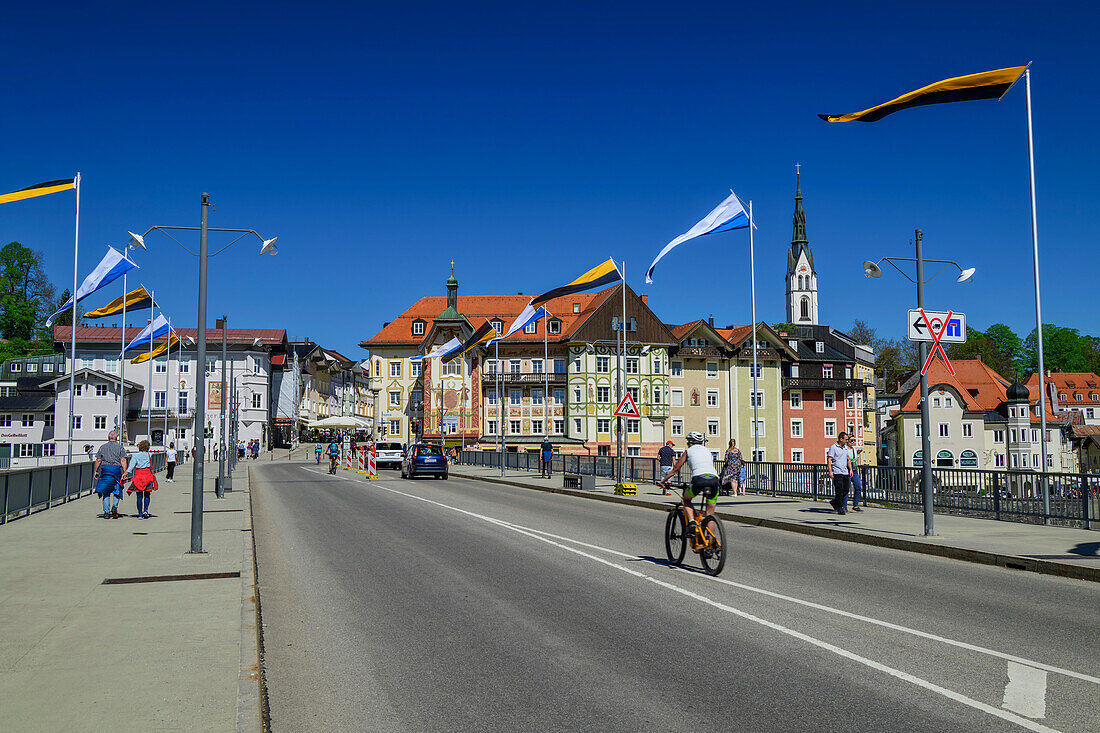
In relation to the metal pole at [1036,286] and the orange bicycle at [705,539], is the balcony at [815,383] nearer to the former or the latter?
the metal pole at [1036,286]

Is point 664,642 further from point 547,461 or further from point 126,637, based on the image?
point 547,461

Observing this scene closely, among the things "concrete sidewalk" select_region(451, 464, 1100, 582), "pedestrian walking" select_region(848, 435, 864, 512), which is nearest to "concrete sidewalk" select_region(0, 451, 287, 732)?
"concrete sidewalk" select_region(451, 464, 1100, 582)

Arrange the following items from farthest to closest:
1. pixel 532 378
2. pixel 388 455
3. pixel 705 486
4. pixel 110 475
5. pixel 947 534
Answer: pixel 532 378 < pixel 388 455 < pixel 110 475 < pixel 947 534 < pixel 705 486

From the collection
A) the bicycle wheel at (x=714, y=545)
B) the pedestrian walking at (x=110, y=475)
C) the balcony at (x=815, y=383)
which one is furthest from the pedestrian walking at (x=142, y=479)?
the balcony at (x=815, y=383)

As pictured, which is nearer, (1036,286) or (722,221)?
(1036,286)

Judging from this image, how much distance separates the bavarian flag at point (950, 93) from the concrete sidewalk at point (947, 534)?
30.6ft

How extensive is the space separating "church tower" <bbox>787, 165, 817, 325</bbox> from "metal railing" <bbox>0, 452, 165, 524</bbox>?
13288 centimetres

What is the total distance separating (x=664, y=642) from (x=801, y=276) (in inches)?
5869

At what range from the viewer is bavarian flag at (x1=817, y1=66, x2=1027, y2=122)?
2066 centimetres

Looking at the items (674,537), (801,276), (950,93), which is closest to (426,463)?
(950,93)

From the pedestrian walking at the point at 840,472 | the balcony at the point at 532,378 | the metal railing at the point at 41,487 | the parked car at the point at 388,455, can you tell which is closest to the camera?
the metal railing at the point at 41,487

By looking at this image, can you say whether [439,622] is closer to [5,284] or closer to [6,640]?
[6,640]

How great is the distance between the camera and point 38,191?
29.7 metres

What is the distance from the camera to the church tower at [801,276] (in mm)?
150125
